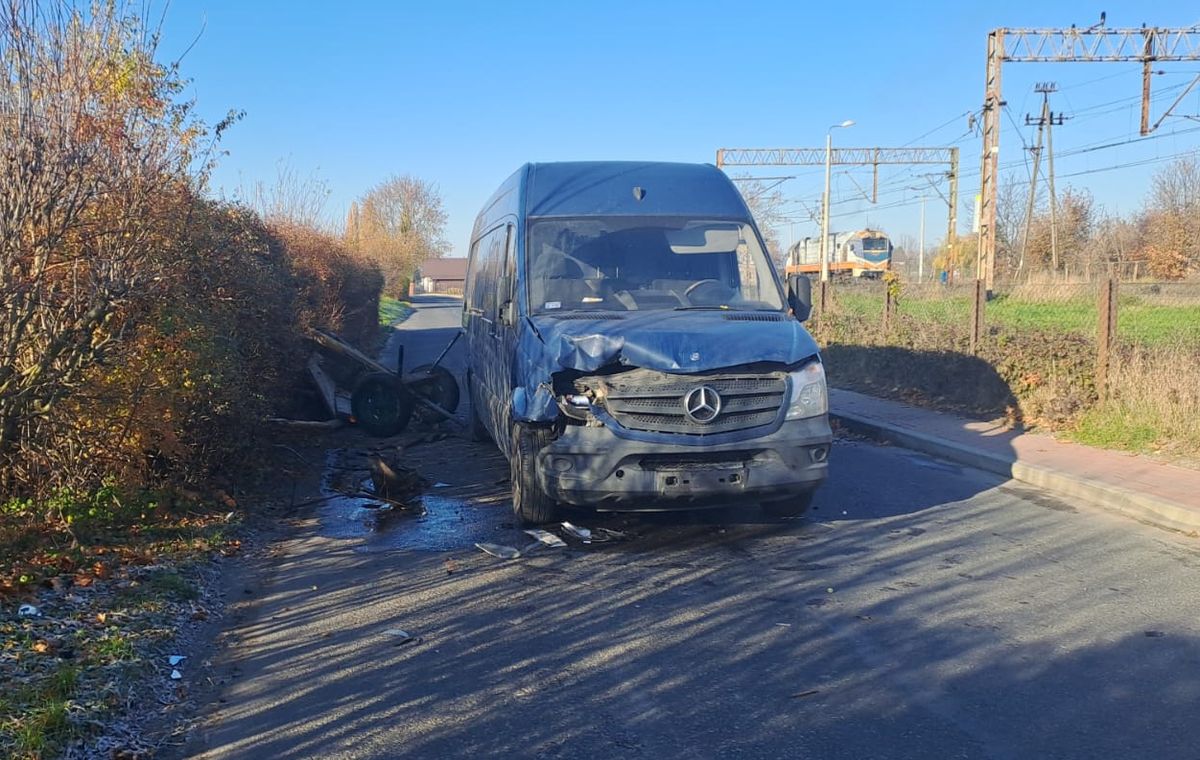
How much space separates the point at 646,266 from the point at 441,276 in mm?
107956

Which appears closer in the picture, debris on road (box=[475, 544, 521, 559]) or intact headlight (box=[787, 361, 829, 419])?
debris on road (box=[475, 544, 521, 559])

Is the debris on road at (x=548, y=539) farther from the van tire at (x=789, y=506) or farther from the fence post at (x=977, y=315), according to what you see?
the fence post at (x=977, y=315)

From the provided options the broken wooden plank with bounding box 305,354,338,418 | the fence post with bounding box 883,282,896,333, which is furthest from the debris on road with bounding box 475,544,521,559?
the fence post with bounding box 883,282,896,333

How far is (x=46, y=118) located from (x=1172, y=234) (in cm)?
4951

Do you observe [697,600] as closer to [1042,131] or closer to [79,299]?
[79,299]

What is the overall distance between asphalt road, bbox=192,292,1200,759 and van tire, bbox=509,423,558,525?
0.22m

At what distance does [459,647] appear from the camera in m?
5.11

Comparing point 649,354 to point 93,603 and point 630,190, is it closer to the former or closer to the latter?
point 630,190

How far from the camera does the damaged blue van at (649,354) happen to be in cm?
673

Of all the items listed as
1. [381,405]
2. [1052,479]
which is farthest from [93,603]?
[1052,479]

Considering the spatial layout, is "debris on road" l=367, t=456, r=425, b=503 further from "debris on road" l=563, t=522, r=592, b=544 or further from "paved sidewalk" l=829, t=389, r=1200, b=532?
"paved sidewalk" l=829, t=389, r=1200, b=532

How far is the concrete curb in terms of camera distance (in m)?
7.85

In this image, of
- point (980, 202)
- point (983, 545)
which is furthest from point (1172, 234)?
point (983, 545)

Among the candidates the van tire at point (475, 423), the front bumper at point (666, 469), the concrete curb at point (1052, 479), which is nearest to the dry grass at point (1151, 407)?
the concrete curb at point (1052, 479)
